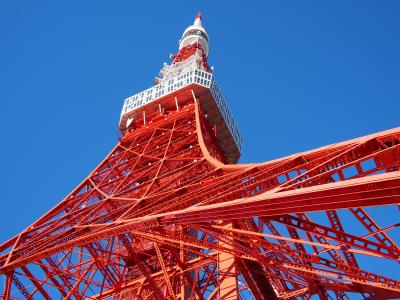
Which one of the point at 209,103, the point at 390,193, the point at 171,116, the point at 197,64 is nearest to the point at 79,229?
the point at 390,193

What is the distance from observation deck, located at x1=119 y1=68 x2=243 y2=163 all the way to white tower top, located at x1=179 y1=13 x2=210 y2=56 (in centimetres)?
892

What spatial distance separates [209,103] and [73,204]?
11.2m

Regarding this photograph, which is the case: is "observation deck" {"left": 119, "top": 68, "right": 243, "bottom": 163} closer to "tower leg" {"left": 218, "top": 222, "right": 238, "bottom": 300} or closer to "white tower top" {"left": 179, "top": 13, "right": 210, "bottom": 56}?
"white tower top" {"left": 179, "top": 13, "right": 210, "bottom": 56}

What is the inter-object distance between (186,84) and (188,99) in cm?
82

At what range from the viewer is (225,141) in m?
29.7

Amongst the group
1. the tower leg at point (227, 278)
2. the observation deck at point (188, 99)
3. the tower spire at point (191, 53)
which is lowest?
the tower leg at point (227, 278)

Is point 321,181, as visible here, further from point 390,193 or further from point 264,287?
point 264,287

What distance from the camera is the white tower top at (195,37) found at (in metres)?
37.8

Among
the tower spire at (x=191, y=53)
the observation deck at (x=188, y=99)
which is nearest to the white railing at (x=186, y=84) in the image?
the observation deck at (x=188, y=99)

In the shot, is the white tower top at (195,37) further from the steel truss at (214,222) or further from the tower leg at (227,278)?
the tower leg at (227,278)

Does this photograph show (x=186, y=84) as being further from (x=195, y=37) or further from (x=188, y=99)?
(x=195, y=37)

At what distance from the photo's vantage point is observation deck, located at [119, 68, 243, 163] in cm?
2797

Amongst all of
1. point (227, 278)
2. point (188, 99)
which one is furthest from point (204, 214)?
point (188, 99)

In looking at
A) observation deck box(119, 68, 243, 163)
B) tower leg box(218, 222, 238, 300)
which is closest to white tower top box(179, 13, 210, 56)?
observation deck box(119, 68, 243, 163)
